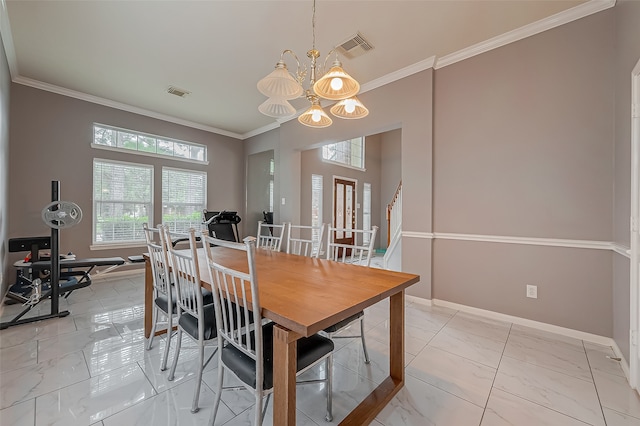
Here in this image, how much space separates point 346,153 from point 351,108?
5164mm

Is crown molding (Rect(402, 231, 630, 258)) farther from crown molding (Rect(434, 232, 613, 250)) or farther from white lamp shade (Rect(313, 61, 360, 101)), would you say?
white lamp shade (Rect(313, 61, 360, 101))

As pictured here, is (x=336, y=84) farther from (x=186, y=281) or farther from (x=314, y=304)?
(x=186, y=281)

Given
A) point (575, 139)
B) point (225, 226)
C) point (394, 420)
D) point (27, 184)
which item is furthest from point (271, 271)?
point (27, 184)

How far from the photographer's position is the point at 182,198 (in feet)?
17.5

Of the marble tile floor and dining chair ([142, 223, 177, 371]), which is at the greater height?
dining chair ([142, 223, 177, 371])

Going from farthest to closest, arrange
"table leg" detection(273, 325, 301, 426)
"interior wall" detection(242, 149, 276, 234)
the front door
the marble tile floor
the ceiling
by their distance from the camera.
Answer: the front door, "interior wall" detection(242, 149, 276, 234), the ceiling, the marble tile floor, "table leg" detection(273, 325, 301, 426)

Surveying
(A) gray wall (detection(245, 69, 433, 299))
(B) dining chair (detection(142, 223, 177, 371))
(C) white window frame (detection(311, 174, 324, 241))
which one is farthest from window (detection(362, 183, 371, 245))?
(B) dining chair (detection(142, 223, 177, 371))

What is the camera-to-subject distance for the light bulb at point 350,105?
1.99 meters

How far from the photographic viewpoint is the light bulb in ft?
6.54

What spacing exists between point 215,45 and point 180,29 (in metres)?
0.36

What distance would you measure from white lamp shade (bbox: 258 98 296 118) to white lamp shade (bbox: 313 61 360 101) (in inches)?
16.3

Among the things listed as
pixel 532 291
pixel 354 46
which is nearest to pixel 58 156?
pixel 354 46

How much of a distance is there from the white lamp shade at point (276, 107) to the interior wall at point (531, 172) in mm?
1951

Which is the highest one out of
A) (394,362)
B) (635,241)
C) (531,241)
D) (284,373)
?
(635,241)
